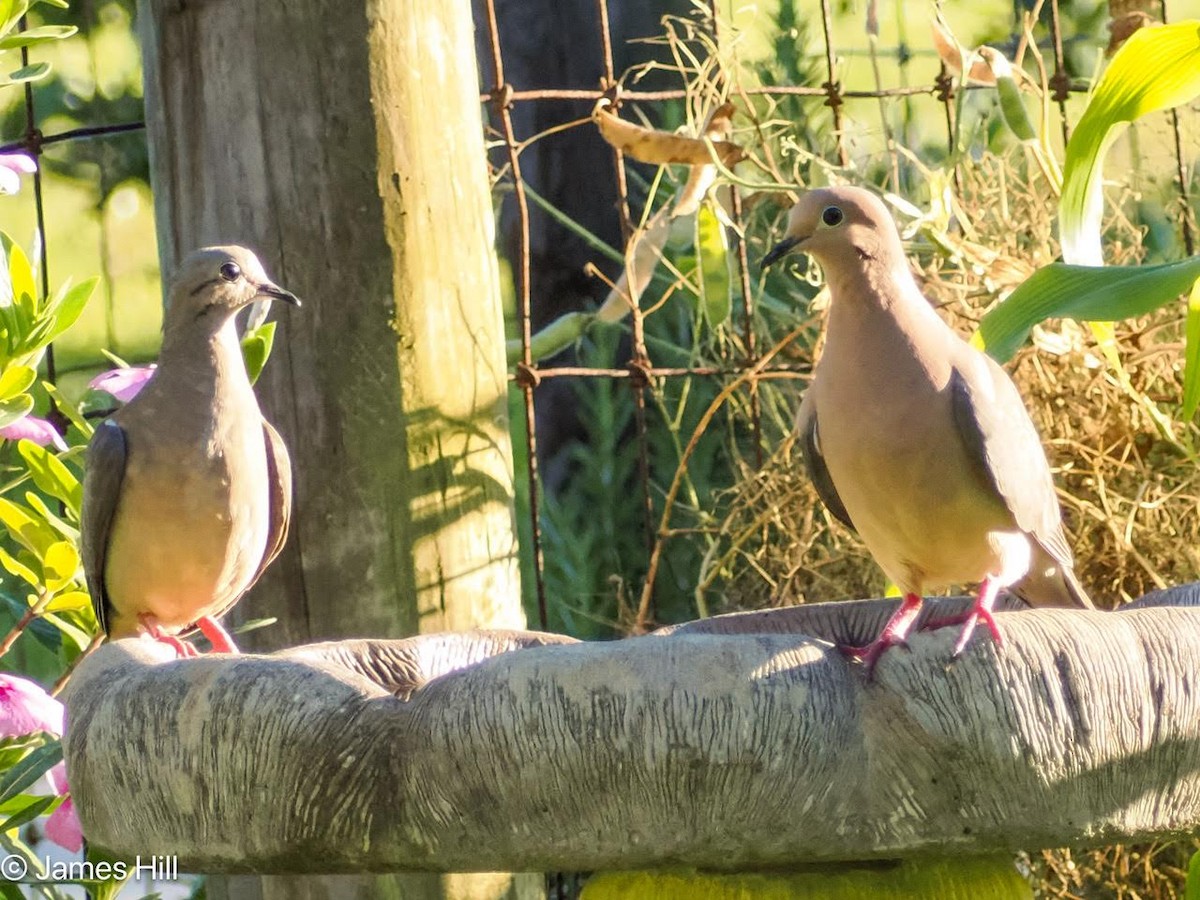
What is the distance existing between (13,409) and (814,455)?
1.05 m

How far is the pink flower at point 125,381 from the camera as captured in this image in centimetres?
219

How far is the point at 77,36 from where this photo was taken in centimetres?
401

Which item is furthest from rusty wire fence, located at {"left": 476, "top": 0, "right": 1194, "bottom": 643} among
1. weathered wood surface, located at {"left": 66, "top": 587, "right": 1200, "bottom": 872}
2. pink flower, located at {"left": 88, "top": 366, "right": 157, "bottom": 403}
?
weathered wood surface, located at {"left": 66, "top": 587, "right": 1200, "bottom": 872}

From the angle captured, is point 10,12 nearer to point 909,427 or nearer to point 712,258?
point 712,258

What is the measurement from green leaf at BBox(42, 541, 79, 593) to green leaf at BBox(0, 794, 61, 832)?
276 mm

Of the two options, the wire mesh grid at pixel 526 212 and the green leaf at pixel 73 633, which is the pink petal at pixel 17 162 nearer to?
the wire mesh grid at pixel 526 212

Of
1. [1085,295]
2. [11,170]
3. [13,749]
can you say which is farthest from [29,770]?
[1085,295]

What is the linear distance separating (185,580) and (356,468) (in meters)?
0.34

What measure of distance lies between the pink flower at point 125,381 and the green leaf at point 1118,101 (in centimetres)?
131

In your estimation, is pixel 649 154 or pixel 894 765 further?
pixel 649 154

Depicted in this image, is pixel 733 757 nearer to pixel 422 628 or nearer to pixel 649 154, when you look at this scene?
pixel 422 628

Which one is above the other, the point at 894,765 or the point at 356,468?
the point at 356,468

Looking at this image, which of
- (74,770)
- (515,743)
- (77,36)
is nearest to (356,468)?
(74,770)

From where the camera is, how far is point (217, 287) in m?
1.98
